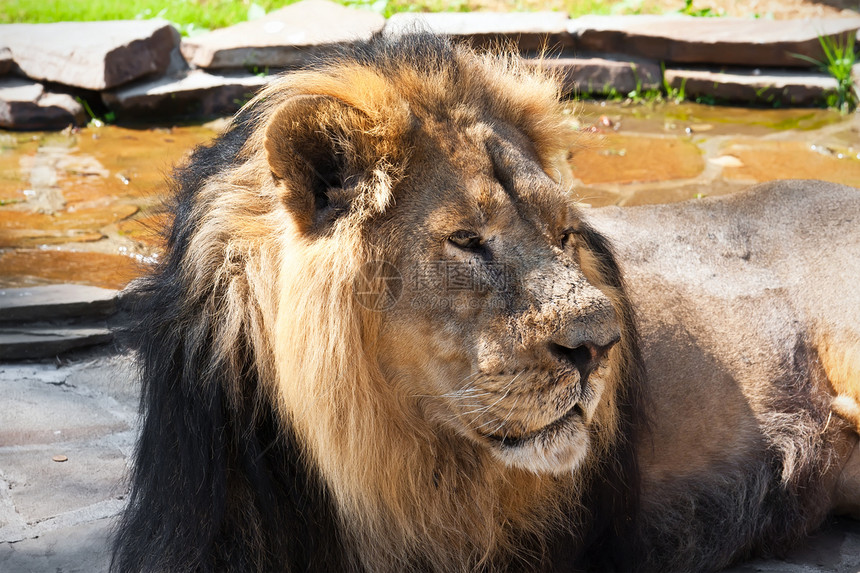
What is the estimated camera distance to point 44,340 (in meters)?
4.25

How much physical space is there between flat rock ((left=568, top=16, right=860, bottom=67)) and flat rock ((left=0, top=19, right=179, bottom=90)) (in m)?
3.68

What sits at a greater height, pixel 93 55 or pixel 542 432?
pixel 93 55

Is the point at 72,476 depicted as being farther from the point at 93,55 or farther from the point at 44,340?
the point at 93,55

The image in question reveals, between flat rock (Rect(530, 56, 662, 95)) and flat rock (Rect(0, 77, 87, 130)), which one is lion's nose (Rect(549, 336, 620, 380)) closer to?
flat rock (Rect(530, 56, 662, 95))

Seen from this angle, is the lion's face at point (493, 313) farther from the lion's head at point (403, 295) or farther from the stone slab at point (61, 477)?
the stone slab at point (61, 477)

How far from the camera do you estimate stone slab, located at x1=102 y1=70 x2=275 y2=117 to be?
797 centimetres

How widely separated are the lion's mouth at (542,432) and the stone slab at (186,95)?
20.1 ft

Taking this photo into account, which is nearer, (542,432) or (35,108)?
(542,432)

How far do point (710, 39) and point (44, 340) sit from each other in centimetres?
628

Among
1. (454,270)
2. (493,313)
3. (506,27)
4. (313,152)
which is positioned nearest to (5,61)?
(506,27)

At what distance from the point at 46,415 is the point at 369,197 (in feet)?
7.12

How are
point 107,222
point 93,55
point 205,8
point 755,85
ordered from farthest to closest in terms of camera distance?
point 205,8 → point 755,85 → point 93,55 → point 107,222

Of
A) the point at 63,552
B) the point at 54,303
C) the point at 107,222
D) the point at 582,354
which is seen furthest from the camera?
the point at 107,222

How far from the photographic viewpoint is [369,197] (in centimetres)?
233
